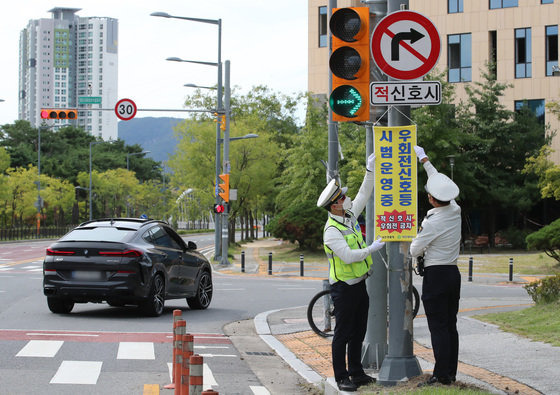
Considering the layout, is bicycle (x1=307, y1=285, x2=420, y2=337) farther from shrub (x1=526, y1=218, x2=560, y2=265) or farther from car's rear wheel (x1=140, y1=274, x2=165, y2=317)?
shrub (x1=526, y1=218, x2=560, y2=265)

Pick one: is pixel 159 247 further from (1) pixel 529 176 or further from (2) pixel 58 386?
(1) pixel 529 176

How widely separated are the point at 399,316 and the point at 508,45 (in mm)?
45027

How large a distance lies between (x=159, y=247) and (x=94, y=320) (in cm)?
189

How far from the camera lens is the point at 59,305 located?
14438mm

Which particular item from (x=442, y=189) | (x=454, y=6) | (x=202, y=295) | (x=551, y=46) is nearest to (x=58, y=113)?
(x=202, y=295)

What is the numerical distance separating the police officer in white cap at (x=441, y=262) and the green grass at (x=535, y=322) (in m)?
3.81

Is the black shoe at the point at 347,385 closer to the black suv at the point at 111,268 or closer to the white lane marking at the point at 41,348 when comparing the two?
the white lane marking at the point at 41,348

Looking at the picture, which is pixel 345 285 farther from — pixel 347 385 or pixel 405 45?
pixel 405 45

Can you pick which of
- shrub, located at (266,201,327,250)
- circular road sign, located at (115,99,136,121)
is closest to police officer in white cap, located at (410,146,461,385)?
circular road sign, located at (115,99,136,121)

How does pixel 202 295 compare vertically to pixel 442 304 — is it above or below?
Result: below

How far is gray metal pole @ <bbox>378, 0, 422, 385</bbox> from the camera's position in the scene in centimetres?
706

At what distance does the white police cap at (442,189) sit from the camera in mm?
7004

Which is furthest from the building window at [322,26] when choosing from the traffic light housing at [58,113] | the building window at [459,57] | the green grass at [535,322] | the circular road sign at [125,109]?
the green grass at [535,322]

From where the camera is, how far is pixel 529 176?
149 feet
